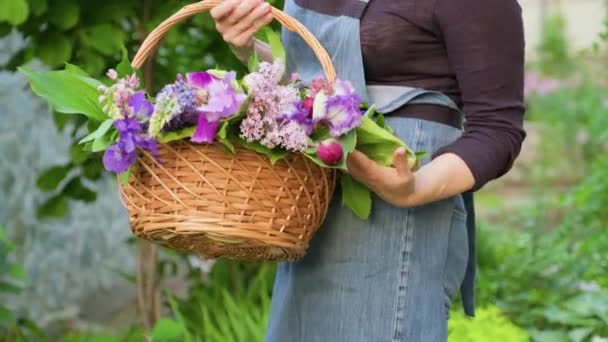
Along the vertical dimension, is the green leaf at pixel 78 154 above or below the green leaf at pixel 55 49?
below

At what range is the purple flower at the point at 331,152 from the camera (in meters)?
1.67

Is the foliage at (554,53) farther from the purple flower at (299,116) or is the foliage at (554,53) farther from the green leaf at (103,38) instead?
the purple flower at (299,116)

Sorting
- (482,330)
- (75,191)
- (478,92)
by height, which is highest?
(478,92)

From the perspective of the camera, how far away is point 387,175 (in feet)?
5.75

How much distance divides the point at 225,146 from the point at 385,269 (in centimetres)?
43

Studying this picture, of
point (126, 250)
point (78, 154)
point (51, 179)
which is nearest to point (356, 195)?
point (78, 154)

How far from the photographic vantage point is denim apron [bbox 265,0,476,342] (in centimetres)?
194

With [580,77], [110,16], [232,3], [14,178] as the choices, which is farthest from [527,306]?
[580,77]

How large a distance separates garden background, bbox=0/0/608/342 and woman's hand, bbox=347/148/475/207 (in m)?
1.38

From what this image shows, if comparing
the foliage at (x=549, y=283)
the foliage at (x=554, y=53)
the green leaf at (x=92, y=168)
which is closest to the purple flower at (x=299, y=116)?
the green leaf at (x=92, y=168)

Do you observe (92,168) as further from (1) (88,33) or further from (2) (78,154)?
(1) (88,33)

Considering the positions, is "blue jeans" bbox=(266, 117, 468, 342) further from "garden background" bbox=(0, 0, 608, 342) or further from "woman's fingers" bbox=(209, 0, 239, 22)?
"garden background" bbox=(0, 0, 608, 342)

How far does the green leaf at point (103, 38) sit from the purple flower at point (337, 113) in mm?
1633

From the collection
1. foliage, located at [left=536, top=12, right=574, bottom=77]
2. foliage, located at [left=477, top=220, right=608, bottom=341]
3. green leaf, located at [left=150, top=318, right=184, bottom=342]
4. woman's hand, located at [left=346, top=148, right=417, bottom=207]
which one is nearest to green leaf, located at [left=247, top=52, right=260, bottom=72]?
woman's hand, located at [left=346, top=148, right=417, bottom=207]
